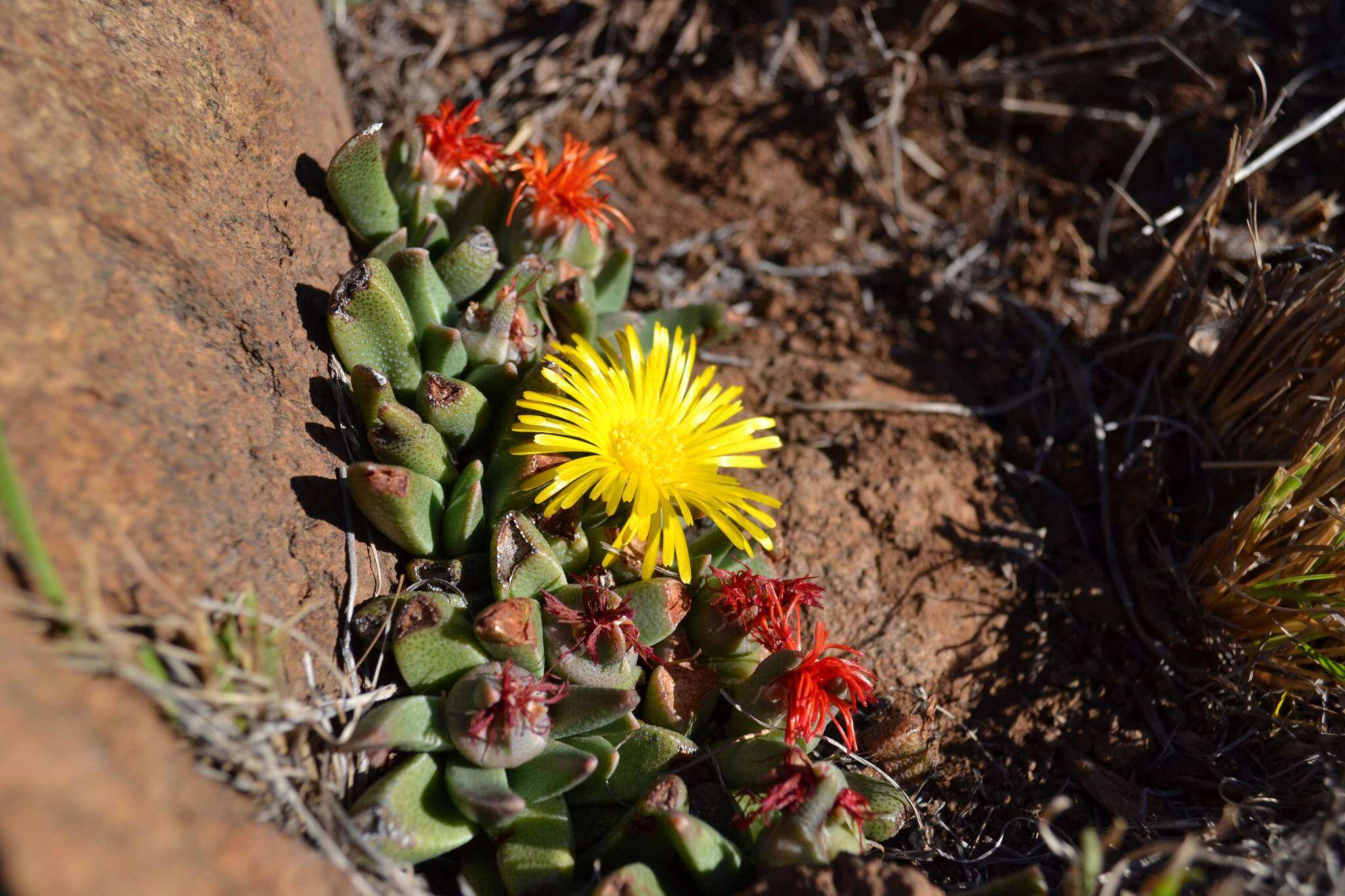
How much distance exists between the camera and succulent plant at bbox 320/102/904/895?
1.80 meters

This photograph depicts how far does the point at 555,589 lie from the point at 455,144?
1.29 m

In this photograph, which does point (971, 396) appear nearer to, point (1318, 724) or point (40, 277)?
point (1318, 724)

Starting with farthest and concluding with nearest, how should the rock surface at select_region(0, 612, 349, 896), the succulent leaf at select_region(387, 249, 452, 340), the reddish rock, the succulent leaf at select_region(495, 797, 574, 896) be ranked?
the succulent leaf at select_region(387, 249, 452, 340) → the succulent leaf at select_region(495, 797, 574, 896) → the reddish rock → the rock surface at select_region(0, 612, 349, 896)

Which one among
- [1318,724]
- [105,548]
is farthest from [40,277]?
[1318,724]

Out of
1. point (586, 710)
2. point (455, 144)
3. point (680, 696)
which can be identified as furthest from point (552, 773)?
point (455, 144)

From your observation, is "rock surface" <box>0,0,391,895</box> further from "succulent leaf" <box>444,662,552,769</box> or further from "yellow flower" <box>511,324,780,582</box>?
"yellow flower" <box>511,324,780,582</box>

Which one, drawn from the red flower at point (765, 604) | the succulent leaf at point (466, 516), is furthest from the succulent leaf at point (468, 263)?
the red flower at point (765, 604)

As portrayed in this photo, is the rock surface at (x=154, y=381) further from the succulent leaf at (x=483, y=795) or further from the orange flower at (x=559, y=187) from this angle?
the orange flower at (x=559, y=187)

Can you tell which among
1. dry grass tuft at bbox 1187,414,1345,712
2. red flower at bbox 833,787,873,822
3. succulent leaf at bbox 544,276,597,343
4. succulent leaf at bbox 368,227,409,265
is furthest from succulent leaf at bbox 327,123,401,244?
dry grass tuft at bbox 1187,414,1345,712

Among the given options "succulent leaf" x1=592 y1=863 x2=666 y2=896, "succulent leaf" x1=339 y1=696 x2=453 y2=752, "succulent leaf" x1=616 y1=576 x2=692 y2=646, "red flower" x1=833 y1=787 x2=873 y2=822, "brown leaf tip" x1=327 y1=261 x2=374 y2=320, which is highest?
"brown leaf tip" x1=327 y1=261 x2=374 y2=320

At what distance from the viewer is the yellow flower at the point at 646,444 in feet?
6.69

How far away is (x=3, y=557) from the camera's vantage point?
1.37 metres

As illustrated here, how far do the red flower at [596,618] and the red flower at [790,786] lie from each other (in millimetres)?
398

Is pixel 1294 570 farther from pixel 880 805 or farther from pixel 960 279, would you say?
pixel 960 279
